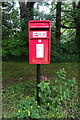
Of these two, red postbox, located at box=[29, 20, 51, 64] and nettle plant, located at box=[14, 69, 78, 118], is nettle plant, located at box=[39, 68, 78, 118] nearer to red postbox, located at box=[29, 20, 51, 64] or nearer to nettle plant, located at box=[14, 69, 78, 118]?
nettle plant, located at box=[14, 69, 78, 118]

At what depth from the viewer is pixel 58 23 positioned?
27.5 feet

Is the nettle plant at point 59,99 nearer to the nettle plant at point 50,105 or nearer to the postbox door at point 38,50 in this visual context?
the nettle plant at point 50,105

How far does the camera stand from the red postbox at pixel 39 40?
232 cm

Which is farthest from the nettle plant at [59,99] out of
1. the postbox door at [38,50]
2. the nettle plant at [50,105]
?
the postbox door at [38,50]

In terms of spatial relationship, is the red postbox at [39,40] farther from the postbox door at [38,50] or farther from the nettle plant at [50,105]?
the nettle plant at [50,105]

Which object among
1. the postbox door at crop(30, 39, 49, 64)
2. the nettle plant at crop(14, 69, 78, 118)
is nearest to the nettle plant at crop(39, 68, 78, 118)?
the nettle plant at crop(14, 69, 78, 118)

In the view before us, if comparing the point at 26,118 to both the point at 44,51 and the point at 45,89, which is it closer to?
the point at 45,89

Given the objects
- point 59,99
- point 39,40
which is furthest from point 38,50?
point 59,99

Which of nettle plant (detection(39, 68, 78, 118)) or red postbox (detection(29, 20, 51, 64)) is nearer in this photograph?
red postbox (detection(29, 20, 51, 64))

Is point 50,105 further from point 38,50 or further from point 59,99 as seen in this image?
point 38,50

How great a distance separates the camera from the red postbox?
2318 mm

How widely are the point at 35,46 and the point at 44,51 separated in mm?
155

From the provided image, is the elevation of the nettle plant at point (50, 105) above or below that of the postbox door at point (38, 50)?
below

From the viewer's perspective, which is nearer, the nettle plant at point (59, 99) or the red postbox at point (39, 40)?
the red postbox at point (39, 40)
